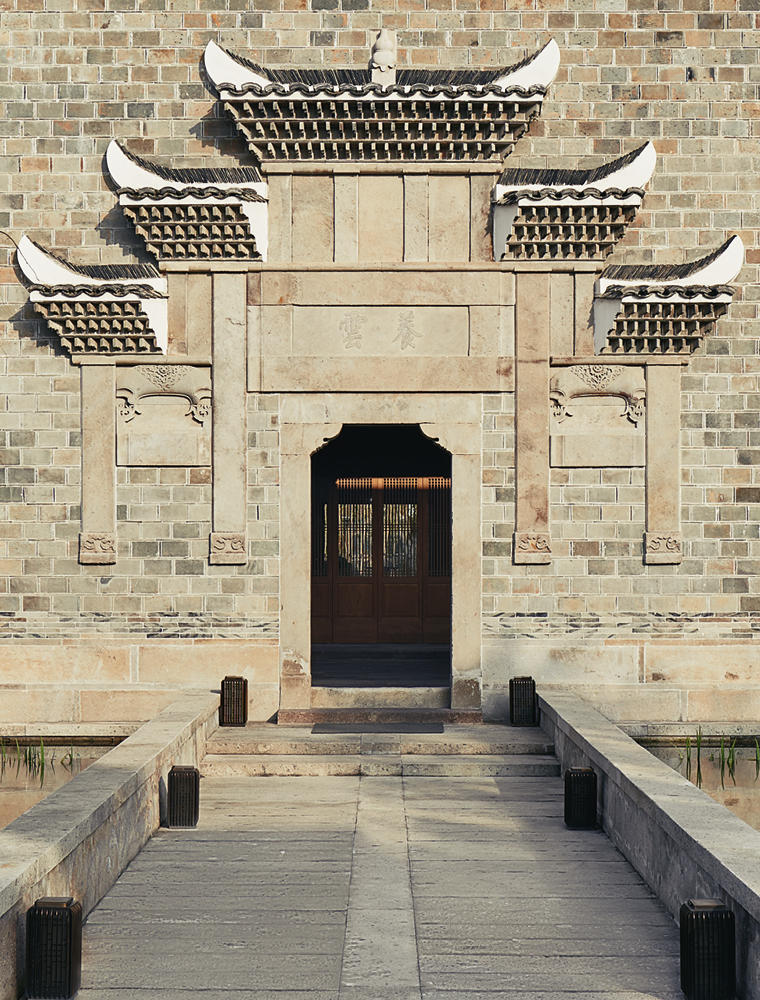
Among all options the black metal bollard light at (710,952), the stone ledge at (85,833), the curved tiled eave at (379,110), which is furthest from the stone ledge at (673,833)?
the curved tiled eave at (379,110)

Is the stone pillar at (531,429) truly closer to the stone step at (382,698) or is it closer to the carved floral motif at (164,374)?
the stone step at (382,698)

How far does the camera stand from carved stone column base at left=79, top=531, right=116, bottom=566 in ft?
32.0

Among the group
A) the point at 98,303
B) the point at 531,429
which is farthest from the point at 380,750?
the point at 98,303

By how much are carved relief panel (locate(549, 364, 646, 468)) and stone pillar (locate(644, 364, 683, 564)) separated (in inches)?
3.1

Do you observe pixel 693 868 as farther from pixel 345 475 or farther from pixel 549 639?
pixel 345 475

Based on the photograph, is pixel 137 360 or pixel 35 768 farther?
pixel 137 360

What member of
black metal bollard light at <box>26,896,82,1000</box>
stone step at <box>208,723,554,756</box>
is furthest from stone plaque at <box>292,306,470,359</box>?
black metal bollard light at <box>26,896,82,1000</box>

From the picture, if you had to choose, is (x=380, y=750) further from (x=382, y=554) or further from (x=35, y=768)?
(x=382, y=554)

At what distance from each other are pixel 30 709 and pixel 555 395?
206 inches

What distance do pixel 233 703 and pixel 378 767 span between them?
1870mm

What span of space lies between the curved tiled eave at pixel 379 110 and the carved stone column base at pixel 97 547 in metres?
3.51

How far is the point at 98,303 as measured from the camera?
9461 mm

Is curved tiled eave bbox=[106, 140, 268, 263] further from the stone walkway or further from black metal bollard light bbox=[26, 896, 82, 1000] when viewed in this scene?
black metal bollard light bbox=[26, 896, 82, 1000]

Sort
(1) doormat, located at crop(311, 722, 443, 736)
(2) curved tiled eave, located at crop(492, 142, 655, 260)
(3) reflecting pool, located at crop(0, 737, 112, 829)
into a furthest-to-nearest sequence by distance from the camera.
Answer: (2) curved tiled eave, located at crop(492, 142, 655, 260)
(1) doormat, located at crop(311, 722, 443, 736)
(3) reflecting pool, located at crop(0, 737, 112, 829)
